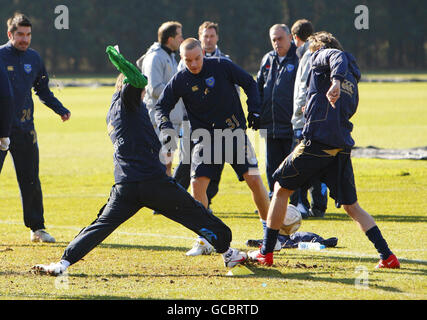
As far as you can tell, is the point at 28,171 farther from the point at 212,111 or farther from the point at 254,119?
the point at 254,119

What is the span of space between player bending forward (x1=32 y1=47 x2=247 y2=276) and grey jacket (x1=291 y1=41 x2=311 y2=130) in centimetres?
342

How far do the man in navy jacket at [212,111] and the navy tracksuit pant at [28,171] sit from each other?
5.92 feet

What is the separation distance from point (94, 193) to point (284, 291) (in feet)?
24.5

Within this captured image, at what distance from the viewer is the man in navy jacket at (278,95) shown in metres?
10.8

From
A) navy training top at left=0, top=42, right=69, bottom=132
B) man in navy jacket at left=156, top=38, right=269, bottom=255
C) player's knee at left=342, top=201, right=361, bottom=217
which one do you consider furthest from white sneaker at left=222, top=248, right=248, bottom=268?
navy training top at left=0, top=42, right=69, bottom=132

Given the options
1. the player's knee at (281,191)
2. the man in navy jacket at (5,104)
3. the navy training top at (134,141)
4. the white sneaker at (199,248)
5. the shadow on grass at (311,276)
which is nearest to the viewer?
the shadow on grass at (311,276)

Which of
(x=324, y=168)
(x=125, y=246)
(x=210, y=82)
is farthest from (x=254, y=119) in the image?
(x=125, y=246)

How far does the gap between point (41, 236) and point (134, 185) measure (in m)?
2.65

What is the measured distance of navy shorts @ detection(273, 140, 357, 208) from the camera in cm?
718

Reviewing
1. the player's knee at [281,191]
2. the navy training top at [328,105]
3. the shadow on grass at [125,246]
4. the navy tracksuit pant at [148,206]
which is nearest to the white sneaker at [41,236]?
the shadow on grass at [125,246]

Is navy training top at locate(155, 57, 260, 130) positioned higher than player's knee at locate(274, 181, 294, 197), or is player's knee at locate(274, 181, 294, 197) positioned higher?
navy training top at locate(155, 57, 260, 130)

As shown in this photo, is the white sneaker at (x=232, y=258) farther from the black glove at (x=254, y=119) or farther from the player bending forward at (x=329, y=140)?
the black glove at (x=254, y=119)

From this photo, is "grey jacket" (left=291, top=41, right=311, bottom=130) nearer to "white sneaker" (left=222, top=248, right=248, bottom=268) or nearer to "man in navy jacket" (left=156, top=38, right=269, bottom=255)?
"man in navy jacket" (left=156, top=38, right=269, bottom=255)
